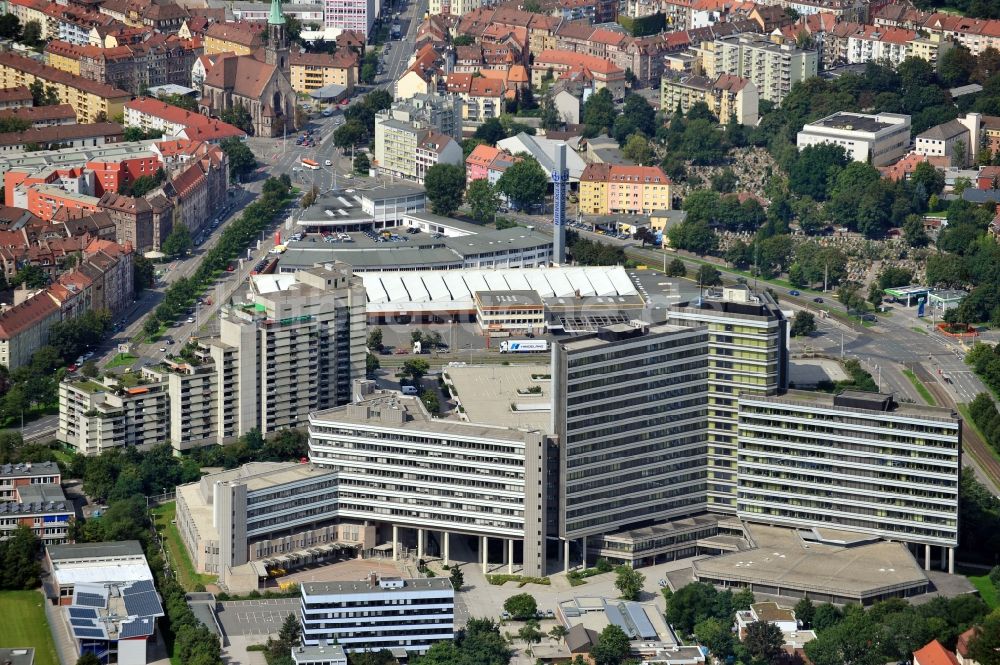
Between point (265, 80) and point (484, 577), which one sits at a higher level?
point (265, 80)

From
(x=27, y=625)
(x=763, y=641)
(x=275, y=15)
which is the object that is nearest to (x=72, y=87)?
(x=275, y=15)

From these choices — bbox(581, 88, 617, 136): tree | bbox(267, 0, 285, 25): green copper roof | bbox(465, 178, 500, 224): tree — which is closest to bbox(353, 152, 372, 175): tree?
bbox(465, 178, 500, 224): tree

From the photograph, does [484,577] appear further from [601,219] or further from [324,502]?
[601,219]

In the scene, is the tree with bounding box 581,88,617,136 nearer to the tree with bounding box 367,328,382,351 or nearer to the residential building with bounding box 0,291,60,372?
the tree with bounding box 367,328,382,351

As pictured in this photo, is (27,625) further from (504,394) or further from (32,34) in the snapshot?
(32,34)

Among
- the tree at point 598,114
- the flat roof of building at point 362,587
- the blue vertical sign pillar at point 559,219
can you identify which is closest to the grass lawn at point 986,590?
the flat roof of building at point 362,587

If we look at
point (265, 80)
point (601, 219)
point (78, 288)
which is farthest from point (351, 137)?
point (78, 288)
